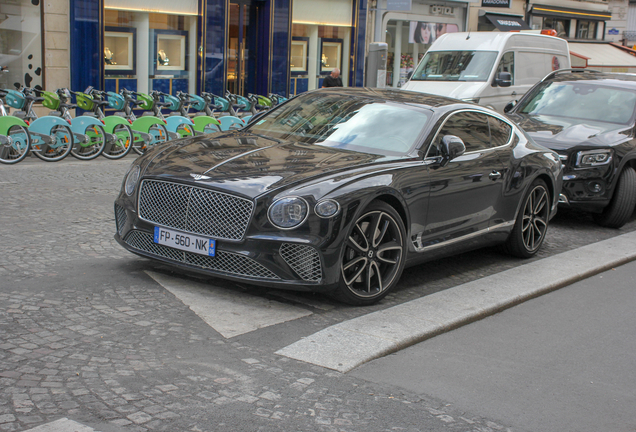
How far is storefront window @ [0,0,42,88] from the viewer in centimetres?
1617

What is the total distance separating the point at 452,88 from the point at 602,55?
2117cm

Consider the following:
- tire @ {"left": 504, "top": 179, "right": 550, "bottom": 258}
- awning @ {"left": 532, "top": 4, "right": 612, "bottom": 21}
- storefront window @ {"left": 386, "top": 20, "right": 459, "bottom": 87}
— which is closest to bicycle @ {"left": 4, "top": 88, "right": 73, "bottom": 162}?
tire @ {"left": 504, "top": 179, "right": 550, "bottom": 258}

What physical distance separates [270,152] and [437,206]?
134cm

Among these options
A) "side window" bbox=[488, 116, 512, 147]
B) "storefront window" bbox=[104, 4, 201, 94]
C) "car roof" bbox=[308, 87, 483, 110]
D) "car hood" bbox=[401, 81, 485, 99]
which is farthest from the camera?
"storefront window" bbox=[104, 4, 201, 94]

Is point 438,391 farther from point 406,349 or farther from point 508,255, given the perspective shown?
point 508,255

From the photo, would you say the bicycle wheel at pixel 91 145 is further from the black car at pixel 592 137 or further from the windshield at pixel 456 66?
the windshield at pixel 456 66

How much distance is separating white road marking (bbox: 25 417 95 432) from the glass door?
59.1 ft

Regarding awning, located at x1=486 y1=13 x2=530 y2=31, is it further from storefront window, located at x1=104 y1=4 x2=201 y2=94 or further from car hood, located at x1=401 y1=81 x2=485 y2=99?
car hood, located at x1=401 y1=81 x2=485 y2=99

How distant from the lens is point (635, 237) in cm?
883

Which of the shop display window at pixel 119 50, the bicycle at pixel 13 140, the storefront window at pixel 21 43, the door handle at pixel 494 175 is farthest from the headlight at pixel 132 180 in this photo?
A: the shop display window at pixel 119 50

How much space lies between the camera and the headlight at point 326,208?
505cm

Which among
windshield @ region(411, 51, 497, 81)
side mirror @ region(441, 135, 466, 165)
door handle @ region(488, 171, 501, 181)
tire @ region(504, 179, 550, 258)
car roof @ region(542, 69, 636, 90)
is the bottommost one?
tire @ region(504, 179, 550, 258)

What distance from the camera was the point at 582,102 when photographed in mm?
10352

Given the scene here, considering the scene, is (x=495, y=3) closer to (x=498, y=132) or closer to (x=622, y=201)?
(x=622, y=201)
